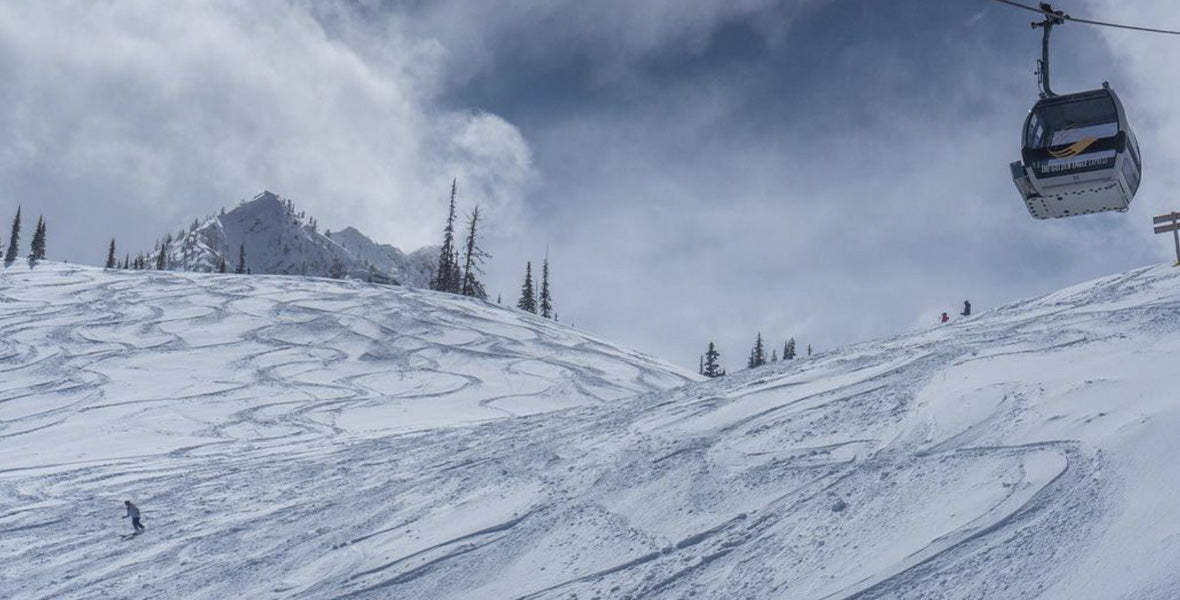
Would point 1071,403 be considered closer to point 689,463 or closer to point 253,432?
point 689,463

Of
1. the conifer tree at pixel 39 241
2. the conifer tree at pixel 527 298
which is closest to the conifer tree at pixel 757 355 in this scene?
the conifer tree at pixel 527 298

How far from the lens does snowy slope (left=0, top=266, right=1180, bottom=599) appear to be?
9734 mm

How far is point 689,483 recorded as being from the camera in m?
13.4

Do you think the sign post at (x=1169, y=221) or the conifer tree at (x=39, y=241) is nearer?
the sign post at (x=1169, y=221)

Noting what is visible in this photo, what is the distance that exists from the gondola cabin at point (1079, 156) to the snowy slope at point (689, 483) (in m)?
2.46

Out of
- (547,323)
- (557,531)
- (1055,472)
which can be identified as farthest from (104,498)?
(547,323)

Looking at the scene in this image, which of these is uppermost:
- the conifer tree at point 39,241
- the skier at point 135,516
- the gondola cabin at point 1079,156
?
the conifer tree at point 39,241

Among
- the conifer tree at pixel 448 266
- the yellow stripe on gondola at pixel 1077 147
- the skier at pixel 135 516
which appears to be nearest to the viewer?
the yellow stripe on gondola at pixel 1077 147

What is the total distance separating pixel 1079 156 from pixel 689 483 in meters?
7.31

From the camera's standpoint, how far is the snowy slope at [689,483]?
31.9 feet

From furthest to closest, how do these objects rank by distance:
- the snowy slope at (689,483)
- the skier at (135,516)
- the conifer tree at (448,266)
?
the conifer tree at (448,266)
the skier at (135,516)
the snowy slope at (689,483)

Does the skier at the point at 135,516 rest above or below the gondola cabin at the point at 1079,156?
below

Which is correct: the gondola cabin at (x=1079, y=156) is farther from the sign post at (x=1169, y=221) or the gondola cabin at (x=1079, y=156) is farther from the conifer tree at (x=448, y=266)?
the conifer tree at (x=448, y=266)

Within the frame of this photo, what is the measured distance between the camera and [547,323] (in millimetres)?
48719
